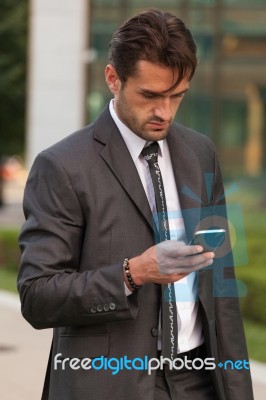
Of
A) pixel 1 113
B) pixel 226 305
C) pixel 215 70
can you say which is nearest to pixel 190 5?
pixel 215 70

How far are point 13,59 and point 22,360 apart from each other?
2739 centimetres

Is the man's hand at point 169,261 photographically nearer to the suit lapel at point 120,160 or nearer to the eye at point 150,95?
the suit lapel at point 120,160

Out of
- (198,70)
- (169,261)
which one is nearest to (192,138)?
(169,261)

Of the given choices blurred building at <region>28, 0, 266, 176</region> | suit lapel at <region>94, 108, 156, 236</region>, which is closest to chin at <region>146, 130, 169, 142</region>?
suit lapel at <region>94, 108, 156, 236</region>

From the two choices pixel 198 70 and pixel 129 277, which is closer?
pixel 129 277

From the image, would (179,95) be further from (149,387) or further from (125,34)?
(149,387)

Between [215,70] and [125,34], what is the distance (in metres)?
23.3

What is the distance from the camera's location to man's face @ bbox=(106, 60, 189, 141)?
2.81 meters

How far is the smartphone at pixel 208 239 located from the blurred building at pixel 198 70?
74.8ft

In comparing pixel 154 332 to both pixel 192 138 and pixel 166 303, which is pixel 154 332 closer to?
pixel 166 303

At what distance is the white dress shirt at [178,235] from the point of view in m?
2.94

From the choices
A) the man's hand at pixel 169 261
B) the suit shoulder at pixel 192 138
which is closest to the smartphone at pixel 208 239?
the man's hand at pixel 169 261

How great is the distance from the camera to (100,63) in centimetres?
2691

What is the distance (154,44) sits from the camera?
2799mm
